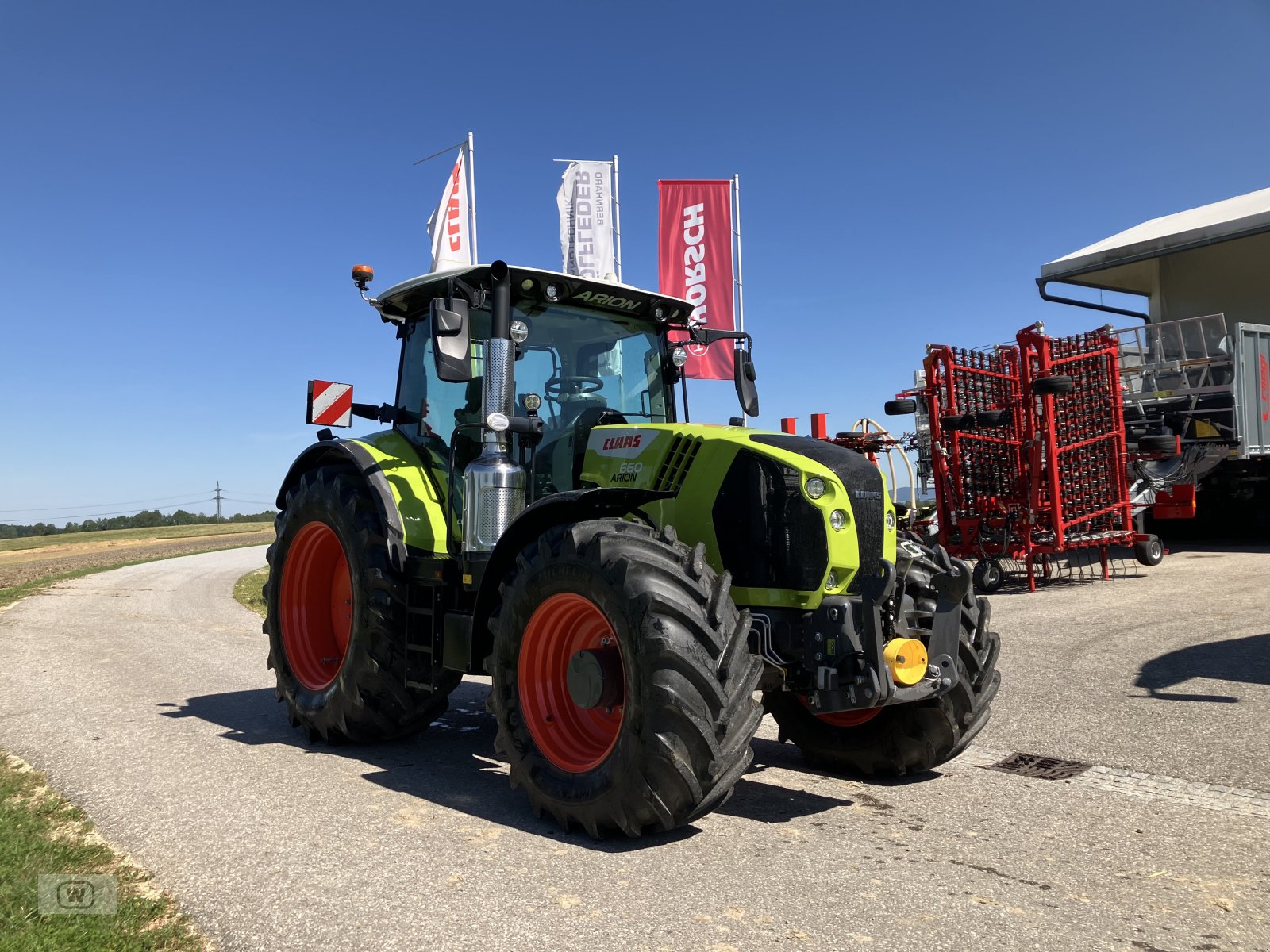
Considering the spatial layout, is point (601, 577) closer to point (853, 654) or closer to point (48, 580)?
point (853, 654)

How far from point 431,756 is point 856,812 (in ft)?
7.89

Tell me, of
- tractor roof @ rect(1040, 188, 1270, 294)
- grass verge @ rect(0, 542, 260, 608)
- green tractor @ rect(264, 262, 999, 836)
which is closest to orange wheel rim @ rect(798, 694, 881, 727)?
green tractor @ rect(264, 262, 999, 836)

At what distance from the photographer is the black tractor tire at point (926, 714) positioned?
457 cm

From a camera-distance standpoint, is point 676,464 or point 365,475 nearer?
point 676,464

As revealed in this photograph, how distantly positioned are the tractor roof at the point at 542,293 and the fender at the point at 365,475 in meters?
0.94

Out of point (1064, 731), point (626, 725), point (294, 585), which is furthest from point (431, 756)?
point (1064, 731)

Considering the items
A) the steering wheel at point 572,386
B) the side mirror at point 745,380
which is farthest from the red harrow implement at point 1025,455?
the steering wheel at point 572,386

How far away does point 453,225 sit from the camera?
50.2 feet

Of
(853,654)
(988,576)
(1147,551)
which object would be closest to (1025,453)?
(988,576)

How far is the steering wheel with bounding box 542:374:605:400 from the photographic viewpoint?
216 inches

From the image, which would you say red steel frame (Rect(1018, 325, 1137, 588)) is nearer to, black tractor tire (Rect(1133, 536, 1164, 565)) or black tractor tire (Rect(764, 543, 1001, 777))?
black tractor tire (Rect(1133, 536, 1164, 565))

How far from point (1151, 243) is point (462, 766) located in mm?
19970

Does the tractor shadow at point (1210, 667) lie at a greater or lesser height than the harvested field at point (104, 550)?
lesser

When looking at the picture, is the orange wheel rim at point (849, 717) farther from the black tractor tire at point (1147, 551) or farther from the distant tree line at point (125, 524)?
the distant tree line at point (125, 524)
